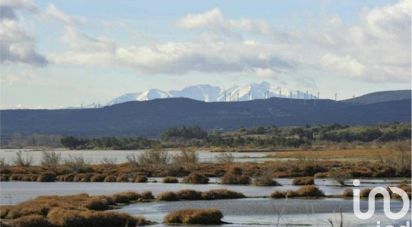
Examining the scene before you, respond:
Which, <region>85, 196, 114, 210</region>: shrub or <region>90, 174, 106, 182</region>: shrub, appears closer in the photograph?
<region>85, 196, 114, 210</region>: shrub

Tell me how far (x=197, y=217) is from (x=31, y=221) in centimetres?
864

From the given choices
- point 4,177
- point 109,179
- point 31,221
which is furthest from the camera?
point 4,177

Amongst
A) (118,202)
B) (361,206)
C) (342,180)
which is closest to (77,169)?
(342,180)

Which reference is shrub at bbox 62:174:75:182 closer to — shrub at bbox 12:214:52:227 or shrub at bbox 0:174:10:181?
shrub at bbox 0:174:10:181

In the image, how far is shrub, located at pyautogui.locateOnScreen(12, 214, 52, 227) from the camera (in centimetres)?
4197

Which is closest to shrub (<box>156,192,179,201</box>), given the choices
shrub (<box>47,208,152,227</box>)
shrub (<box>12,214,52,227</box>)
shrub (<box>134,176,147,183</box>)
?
shrub (<box>47,208,152,227</box>)

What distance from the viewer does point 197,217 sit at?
149 feet

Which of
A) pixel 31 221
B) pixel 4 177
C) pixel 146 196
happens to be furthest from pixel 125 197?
pixel 4 177

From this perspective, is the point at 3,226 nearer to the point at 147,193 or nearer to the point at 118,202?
the point at 118,202

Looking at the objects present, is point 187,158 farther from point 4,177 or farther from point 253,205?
point 253,205

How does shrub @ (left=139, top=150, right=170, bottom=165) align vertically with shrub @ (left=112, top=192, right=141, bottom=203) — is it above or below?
above

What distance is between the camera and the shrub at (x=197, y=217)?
45.2 metres

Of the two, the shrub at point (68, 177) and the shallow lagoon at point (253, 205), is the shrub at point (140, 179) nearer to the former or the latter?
the shallow lagoon at point (253, 205)

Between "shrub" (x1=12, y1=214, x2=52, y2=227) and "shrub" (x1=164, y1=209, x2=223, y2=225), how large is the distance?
254 inches
